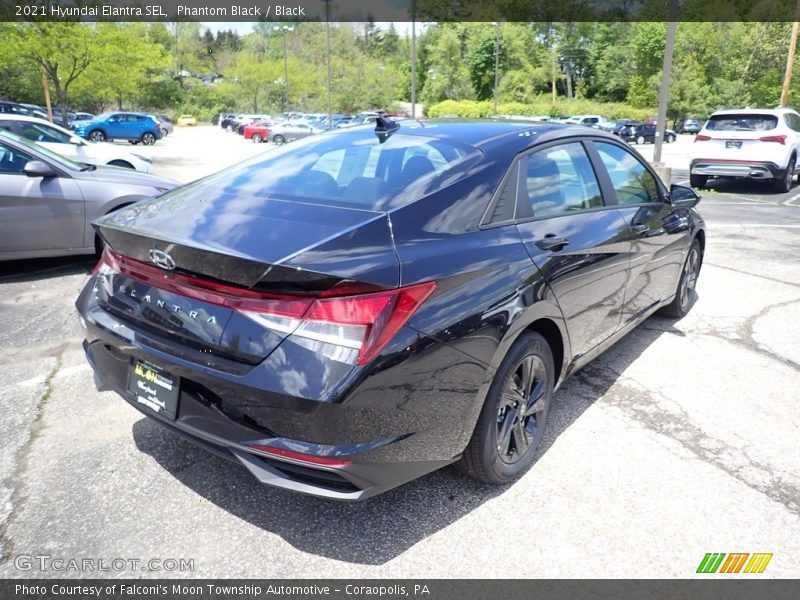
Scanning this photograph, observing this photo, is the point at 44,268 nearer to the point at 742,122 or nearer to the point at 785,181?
the point at 742,122

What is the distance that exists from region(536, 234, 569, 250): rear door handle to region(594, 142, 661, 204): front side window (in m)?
0.98

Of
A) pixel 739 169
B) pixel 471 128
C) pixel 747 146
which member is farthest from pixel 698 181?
pixel 471 128

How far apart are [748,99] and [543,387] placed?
61456 millimetres

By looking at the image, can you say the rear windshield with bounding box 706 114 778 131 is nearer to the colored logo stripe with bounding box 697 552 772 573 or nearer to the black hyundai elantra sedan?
the black hyundai elantra sedan

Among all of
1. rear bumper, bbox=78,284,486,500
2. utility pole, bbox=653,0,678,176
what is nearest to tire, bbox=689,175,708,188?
utility pole, bbox=653,0,678,176

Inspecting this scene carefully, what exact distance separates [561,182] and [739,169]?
11.9 m

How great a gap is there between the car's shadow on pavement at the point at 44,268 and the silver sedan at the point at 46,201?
11.7 inches

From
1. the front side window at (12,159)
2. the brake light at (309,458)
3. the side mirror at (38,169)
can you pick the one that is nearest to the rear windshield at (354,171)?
the brake light at (309,458)

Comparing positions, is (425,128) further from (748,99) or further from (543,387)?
(748,99)

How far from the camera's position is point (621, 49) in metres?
70.8

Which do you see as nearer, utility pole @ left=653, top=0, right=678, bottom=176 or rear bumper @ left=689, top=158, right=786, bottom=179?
utility pole @ left=653, top=0, right=678, bottom=176

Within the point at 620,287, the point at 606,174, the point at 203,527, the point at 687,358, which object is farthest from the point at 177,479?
the point at 687,358

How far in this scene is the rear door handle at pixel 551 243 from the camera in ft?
9.47

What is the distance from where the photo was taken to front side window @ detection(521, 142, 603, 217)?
9.96 ft
